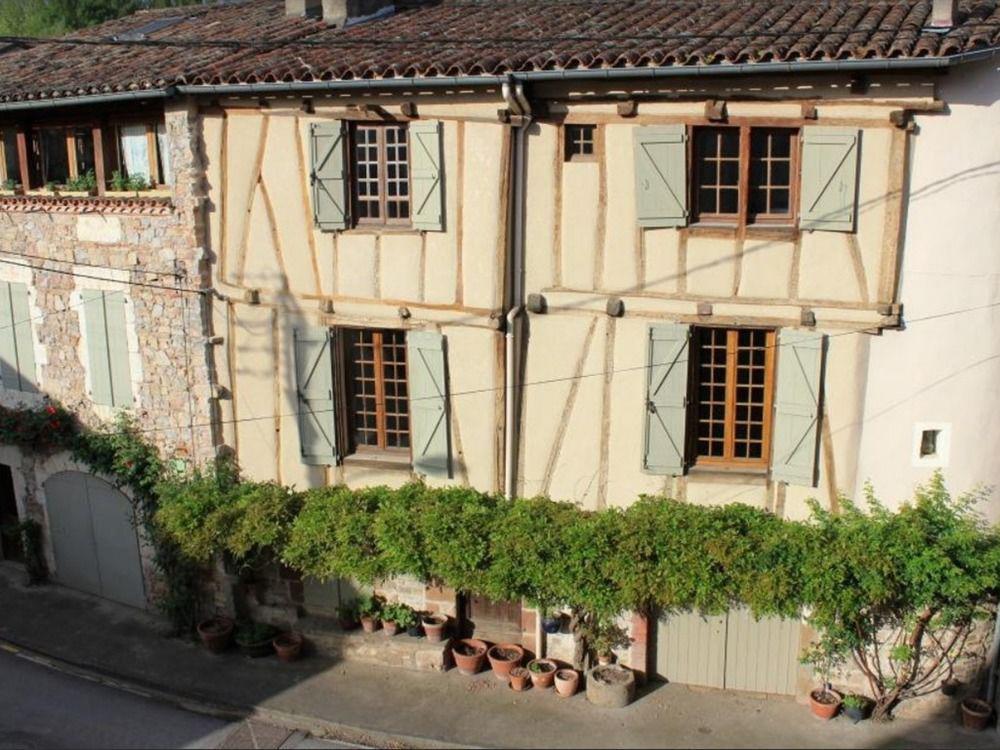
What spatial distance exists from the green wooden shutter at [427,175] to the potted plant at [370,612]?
16.5 feet

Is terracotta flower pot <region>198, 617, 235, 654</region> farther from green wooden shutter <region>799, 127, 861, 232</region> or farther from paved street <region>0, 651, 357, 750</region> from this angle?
green wooden shutter <region>799, 127, 861, 232</region>

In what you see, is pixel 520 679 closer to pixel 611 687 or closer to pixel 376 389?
pixel 611 687

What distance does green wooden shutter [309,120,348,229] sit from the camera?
12656mm

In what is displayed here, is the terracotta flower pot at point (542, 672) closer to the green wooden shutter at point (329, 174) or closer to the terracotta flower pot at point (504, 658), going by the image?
the terracotta flower pot at point (504, 658)

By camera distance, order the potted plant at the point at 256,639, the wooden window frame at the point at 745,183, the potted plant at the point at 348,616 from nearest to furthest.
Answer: the wooden window frame at the point at 745,183, the potted plant at the point at 348,616, the potted plant at the point at 256,639

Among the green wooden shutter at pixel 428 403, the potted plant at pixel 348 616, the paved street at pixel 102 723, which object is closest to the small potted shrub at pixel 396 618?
the potted plant at pixel 348 616

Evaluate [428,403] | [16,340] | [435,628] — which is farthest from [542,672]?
[16,340]

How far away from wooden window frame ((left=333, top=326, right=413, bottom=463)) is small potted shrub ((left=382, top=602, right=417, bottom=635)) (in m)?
2.01

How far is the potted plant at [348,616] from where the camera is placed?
14.1 metres

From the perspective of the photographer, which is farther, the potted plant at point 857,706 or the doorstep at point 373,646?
the doorstep at point 373,646

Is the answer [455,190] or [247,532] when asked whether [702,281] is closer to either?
[455,190]

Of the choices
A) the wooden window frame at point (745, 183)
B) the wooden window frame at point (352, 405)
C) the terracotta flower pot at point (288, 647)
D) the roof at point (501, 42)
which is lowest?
the terracotta flower pot at point (288, 647)

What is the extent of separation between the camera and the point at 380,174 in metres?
12.8

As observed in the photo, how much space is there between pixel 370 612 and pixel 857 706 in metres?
6.14
